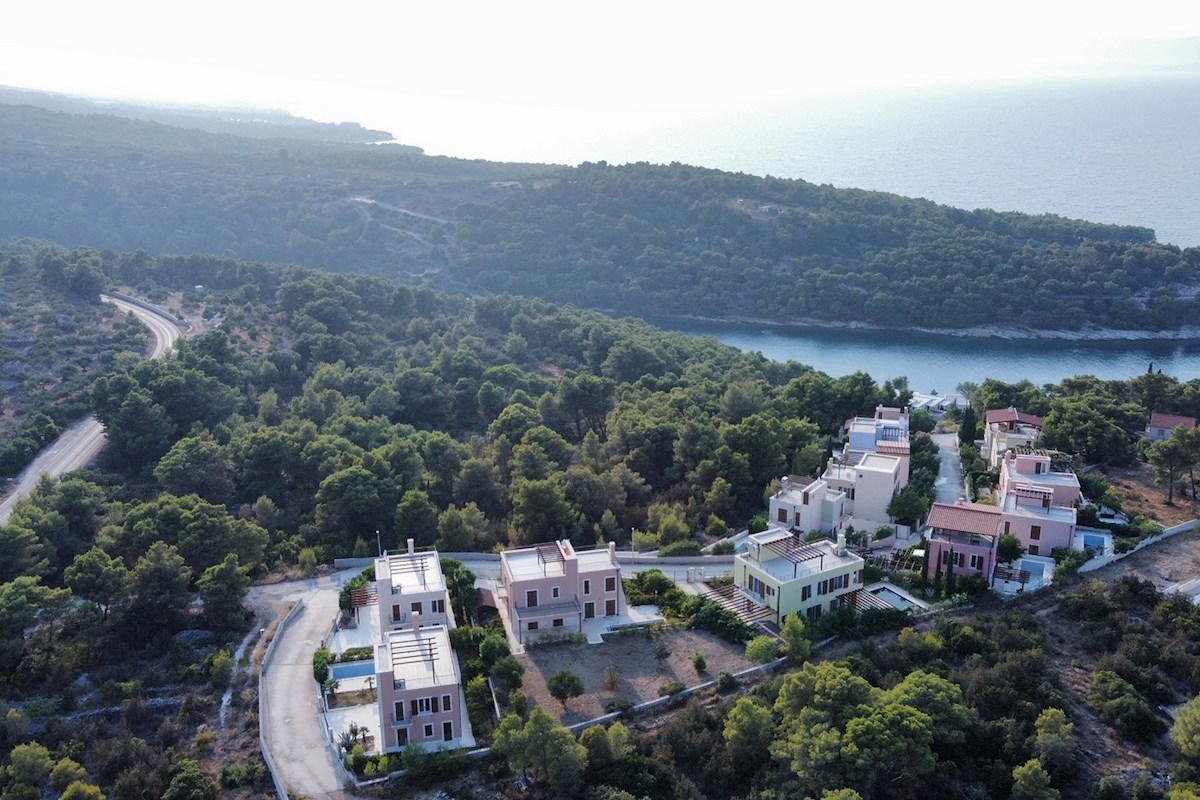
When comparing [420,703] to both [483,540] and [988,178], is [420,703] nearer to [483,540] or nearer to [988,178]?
[483,540]

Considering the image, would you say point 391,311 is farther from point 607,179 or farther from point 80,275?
point 607,179

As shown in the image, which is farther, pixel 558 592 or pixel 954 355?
pixel 954 355

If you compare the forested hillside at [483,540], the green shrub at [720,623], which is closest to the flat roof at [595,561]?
the green shrub at [720,623]

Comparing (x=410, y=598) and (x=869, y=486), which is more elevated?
(x=869, y=486)

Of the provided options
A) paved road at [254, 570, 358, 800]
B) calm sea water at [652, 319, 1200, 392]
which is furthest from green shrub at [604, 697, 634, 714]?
calm sea water at [652, 319, 1200, 392]

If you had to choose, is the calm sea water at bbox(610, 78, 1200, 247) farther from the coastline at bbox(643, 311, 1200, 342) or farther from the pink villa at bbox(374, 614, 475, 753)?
the pink villa at bbox(374, 614, 475, 753)

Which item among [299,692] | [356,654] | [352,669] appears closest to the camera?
[299,692]

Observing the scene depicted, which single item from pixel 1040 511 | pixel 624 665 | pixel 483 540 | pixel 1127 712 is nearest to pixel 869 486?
pixel 1040 511
